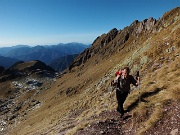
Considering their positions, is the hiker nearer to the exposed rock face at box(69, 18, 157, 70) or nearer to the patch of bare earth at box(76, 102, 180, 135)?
the patch of bare earth at box(76, 102, 180, 135)

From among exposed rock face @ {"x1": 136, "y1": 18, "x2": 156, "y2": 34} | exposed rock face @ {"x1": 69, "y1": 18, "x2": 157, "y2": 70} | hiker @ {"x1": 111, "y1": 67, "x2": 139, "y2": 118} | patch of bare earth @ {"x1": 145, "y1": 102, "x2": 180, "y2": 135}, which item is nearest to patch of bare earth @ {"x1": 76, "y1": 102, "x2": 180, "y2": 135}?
patch of bare earth @ {"x1": 145, "y1": 102, "x2": 180, "y2": 135}

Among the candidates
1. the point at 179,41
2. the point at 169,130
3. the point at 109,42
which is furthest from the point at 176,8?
the point at 169,130

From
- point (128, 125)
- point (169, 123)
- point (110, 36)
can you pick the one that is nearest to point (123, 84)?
point (128, 125)

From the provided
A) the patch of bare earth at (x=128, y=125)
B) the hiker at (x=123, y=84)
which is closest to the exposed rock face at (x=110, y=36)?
the patch of bare earth at (x=128, y=125)

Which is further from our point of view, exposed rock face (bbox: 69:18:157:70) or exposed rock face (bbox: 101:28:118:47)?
exposed rock face (bbox: 101:28:118:47)

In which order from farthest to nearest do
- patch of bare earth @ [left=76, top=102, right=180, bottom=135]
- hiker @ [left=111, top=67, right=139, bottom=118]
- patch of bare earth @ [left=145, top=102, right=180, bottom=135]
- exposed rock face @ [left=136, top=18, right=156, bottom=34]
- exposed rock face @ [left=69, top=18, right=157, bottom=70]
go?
exposed rock face @ [left=69, top=18, right=157, bottom=70], exposed rock face @ [left=136, top=18, right=156, bottom=34], hiker @ [left=111, top=67, right=139, bottom=118], patch of bare earth @ [left=76, top=102, right=180, bottom=135], patch of bare earth @ [left=145, top=102, right=180, bottom=135]

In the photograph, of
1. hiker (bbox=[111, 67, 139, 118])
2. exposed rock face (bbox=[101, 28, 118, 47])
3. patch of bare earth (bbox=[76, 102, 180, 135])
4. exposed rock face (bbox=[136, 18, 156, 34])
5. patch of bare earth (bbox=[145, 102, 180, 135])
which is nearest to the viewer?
patch of bare earth (bbox=[145, 102, 180, 135])

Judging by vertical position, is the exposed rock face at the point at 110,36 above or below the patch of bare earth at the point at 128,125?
above

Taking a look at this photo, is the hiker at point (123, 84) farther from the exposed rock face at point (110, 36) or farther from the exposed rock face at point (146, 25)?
the exposed rock face at point (110, 36)

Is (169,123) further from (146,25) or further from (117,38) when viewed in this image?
(117,38)

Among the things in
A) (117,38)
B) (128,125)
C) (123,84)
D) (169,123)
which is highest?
(117,38)

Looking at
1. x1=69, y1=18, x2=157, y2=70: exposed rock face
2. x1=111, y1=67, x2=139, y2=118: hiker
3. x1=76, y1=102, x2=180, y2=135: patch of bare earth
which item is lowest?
x1=76, y1=102, x2=180, y2=135: patch of bare earth

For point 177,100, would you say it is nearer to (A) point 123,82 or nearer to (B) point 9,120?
(A) point 123,82

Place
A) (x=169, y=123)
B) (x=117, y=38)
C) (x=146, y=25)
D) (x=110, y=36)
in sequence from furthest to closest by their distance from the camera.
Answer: (x=110, y=36) < (x=117, y=38) < (x=146, y=25) < (x=169, y=123)
